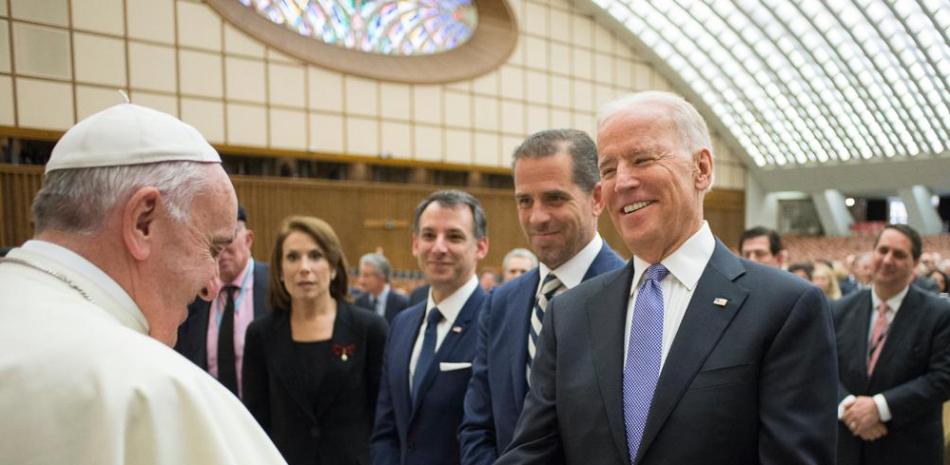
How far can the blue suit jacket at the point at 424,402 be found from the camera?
7.79ft

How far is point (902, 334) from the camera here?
3270mm

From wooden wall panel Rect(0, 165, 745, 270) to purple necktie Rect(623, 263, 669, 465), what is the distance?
46.1ft

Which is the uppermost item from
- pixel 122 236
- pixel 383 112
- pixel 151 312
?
pixel 383 112

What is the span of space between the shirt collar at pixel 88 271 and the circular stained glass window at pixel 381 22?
15640 mm

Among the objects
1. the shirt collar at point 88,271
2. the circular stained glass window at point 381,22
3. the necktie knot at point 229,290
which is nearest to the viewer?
the shirt collar at point 88,271

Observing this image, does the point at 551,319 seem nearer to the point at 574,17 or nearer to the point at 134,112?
the point at 134,112

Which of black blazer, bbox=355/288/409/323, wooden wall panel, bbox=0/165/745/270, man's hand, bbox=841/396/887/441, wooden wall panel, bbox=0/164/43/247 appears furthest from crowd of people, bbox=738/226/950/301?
wooden wall panel, bbox=0/164/43/247

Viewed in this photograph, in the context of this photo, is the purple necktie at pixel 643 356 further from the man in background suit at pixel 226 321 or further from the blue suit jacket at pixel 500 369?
the man in background suit at pixel 226 321

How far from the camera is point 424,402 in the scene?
239 centimetres

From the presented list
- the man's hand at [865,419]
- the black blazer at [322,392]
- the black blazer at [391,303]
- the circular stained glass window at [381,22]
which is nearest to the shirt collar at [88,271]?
the black blazer at [322,392]

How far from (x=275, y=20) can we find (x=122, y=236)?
1588 centimetres

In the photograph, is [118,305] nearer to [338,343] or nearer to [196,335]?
[338,343]

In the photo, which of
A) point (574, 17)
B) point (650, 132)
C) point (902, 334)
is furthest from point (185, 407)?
point (574, 17)

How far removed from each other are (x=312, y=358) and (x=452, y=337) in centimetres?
81
